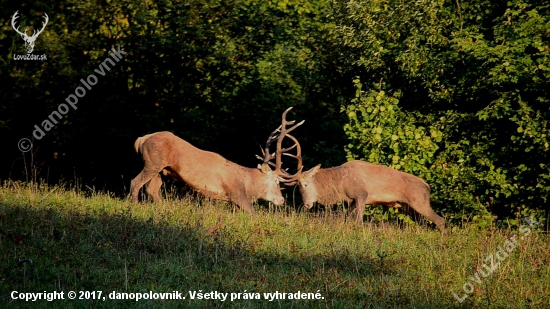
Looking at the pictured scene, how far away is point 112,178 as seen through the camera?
67.0ft

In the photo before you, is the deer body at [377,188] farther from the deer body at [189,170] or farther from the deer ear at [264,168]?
the deer body at [189,170]

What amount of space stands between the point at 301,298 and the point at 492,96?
7.87 m

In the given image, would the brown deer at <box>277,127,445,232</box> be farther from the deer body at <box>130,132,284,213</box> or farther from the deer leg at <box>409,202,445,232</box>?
the deer body at <box>130,132,284,213</box>

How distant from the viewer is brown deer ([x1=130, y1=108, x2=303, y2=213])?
1560 cm

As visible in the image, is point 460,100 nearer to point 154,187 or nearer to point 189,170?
point 189,170

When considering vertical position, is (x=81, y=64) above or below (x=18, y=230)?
above

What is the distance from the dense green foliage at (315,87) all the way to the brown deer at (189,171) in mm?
2219

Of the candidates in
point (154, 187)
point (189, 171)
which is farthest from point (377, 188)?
point (154, 187)

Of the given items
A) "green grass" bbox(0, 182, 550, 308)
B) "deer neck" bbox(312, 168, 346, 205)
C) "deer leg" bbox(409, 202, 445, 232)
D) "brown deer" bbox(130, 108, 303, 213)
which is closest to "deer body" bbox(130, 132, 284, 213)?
"brown deer" bbox(130, 108, 303, 213)

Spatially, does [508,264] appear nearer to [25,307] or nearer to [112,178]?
[25,307]

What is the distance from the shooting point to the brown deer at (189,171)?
51.2ft

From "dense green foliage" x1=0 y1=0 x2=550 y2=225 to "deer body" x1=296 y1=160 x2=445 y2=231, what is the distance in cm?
63

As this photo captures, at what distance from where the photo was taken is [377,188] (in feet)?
51.8

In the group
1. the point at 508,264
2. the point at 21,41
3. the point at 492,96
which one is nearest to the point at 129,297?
the point at 508,264
